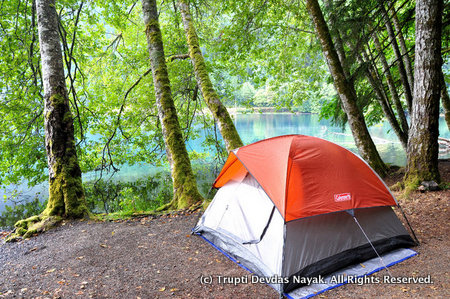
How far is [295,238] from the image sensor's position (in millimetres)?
3295

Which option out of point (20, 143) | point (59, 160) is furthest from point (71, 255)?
point (20, 143)

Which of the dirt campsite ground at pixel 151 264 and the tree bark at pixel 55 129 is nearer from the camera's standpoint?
the dirt campsite ground at pixel 151 264

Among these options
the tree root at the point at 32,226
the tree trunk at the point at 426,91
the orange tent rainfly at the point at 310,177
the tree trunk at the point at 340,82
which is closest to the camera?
the orange tent rainfly at the point at 310,177

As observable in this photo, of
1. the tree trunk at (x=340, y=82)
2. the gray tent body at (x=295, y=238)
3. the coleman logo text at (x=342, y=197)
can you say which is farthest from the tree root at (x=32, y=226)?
the tree trunk at (x=340, y=82)

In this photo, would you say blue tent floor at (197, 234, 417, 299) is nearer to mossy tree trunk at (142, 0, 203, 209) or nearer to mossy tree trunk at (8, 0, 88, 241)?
mossy tree trunk at (142, 0, 203, 209)

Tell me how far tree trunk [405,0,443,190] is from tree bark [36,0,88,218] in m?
6.83

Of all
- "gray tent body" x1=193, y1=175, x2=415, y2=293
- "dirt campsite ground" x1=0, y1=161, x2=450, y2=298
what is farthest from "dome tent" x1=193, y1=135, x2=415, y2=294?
"dirt campsite ground" x1=0, y1=161, x2=450, y2=298

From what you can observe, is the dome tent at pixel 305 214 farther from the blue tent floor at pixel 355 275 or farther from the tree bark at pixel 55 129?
the tree bark at pixel 55 129

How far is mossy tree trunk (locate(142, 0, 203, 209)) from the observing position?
6527mm

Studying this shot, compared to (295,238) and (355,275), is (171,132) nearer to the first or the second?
(295,238)

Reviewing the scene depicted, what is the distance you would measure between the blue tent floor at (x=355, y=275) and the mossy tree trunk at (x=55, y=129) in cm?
380

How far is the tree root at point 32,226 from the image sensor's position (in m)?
4.89

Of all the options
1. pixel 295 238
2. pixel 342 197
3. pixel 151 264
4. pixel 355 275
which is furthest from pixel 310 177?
pixel 151 264

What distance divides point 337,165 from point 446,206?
2.66 metres
